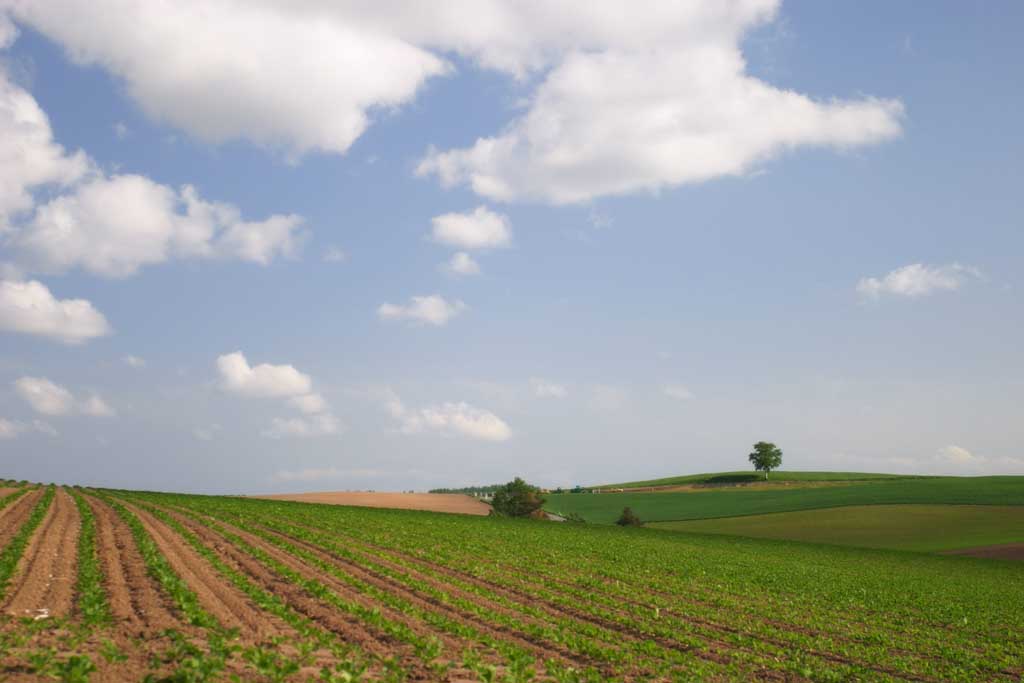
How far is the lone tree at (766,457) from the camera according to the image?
166500 mm

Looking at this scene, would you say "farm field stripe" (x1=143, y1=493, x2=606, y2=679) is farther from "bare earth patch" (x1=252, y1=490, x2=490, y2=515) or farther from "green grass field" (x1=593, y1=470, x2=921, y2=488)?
"green grass field" (x1=593, y1=470, x2=921, y2=488)

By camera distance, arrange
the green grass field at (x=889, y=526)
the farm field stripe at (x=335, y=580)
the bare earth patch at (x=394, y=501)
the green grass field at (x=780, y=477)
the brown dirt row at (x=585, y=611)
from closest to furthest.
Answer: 1. the farm field stripe at (x=335, y=580)
2. the brown dirt row at (x=585, y=611)
3. the green grass field at (x=889, y=526)
4. the bare earth patch at (x=394, y=501)
5. the green grass field at (x=780, y=477)

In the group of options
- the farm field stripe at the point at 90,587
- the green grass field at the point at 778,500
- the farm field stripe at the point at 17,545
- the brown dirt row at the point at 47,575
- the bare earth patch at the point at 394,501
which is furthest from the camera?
the green grass field at the point at 778,500

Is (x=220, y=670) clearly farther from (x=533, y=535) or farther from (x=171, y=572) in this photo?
(x=533, y=535)

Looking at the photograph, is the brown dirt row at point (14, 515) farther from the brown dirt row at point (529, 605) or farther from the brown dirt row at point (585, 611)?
the brown dirt row at point (585, 611)

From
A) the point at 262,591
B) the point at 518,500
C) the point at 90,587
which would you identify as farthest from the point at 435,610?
the point at 518,500

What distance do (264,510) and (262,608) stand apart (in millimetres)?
40656

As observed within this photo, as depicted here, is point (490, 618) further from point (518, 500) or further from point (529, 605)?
point (518, 500)

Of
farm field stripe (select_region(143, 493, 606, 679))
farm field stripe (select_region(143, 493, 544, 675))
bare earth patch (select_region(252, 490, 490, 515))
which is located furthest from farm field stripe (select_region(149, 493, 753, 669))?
bare earth patch (select_region(252, 490, 490, 515))

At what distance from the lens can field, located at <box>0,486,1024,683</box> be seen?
1477 centimetres

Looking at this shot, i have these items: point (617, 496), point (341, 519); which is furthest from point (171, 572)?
point (617, 496)

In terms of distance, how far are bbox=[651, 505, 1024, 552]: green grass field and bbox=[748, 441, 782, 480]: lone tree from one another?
7068 centimetres

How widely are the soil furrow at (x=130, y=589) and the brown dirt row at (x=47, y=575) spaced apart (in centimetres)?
97

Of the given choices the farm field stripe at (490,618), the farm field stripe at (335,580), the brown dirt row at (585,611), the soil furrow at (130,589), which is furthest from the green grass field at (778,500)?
the soil furrow at (130,589)
